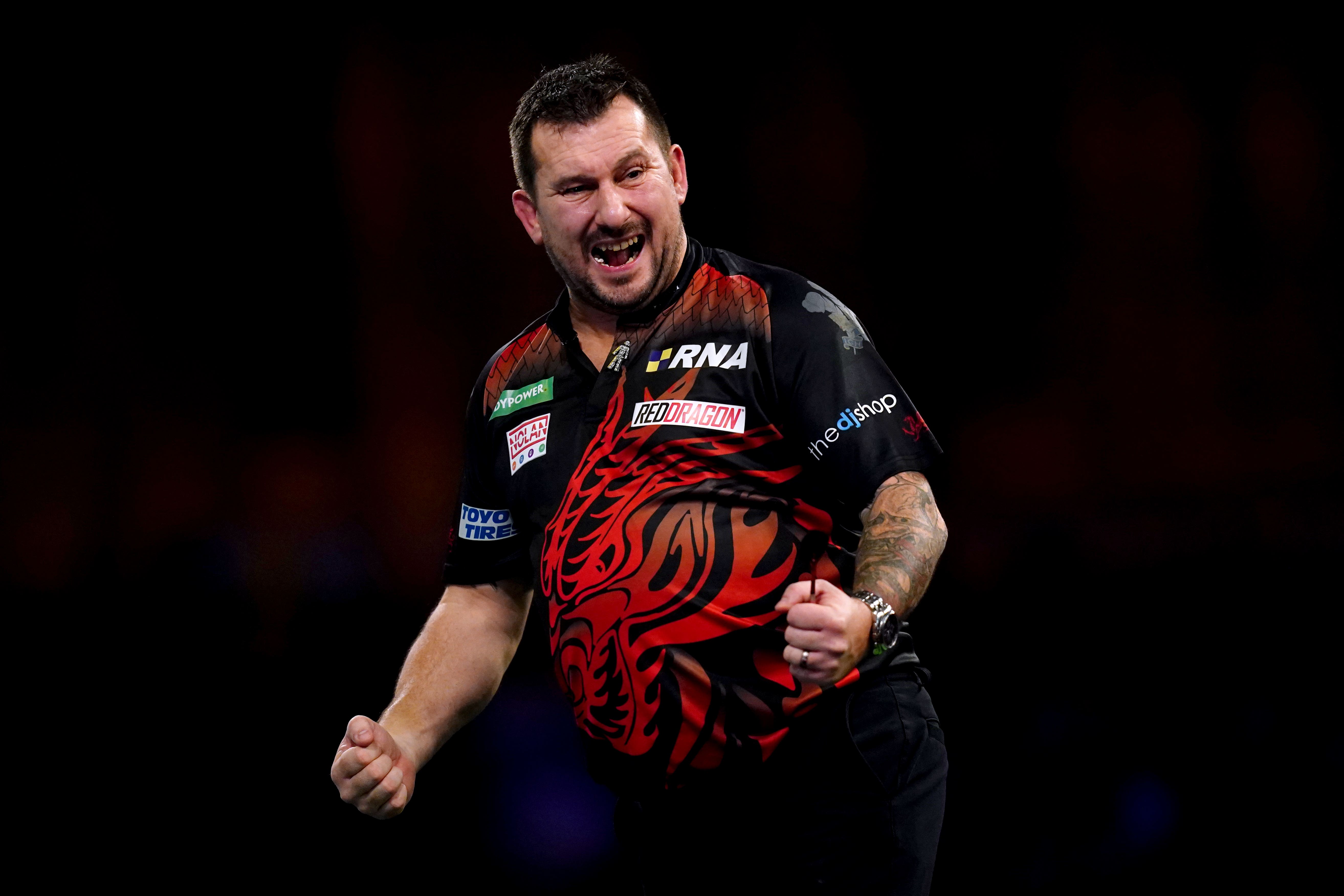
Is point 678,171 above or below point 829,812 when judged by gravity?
above

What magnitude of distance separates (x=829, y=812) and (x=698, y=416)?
609 mm

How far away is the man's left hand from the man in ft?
0.46

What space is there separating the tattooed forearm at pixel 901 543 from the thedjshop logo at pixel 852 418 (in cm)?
9

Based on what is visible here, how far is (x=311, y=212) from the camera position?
15.1ft

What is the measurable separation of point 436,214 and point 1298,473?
11.7 ft

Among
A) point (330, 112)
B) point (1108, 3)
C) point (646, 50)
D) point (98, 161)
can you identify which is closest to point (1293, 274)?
point (1108, 3)

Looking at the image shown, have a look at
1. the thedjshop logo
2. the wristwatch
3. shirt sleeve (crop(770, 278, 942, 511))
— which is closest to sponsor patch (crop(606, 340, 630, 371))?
shirt sleeve (crop(770, 278, 942, 511))

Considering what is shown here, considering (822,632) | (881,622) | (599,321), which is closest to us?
(822,632)

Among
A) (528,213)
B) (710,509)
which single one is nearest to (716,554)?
(710,509)

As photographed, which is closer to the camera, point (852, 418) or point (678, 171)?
point (852, 418)

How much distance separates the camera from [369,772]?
1.70 m

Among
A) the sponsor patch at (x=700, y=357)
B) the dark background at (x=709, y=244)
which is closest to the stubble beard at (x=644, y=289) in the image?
the sponsor patch at (x=700, y=357)

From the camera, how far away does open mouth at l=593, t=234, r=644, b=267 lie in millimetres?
1873

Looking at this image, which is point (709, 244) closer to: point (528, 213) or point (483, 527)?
point (528, 213)
